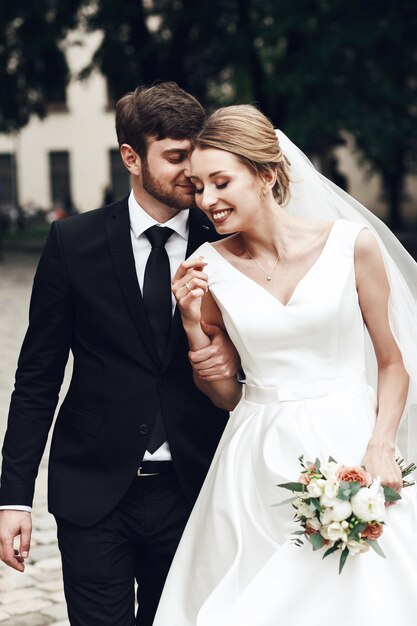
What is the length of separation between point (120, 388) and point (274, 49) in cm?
1936

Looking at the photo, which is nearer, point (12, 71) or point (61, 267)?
point (61, 267)

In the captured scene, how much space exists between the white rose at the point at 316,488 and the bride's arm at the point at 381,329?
0.40 metres

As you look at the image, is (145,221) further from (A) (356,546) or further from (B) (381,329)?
(A) (356,546)

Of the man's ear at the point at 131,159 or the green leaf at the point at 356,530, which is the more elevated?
the man's ear at the point at 131,159

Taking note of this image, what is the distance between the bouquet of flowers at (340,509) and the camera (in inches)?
106

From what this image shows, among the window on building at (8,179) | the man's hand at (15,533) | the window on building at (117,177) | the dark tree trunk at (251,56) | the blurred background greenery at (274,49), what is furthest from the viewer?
the window on building at (8,179)

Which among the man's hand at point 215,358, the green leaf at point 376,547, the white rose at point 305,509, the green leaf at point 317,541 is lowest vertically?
the green leaf at point 376,547

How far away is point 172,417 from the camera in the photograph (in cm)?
336

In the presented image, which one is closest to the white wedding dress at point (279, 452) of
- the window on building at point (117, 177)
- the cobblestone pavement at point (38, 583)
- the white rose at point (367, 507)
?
the white rose at point (367, 507)

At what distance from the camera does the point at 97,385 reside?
3379 millimetres

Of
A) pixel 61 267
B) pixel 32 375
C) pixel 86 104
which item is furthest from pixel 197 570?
pixel 86 104

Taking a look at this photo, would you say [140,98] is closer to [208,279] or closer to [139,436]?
[208,279]

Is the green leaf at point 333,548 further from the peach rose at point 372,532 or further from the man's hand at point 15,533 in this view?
the man's hand at point 15,533

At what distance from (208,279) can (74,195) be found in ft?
151
